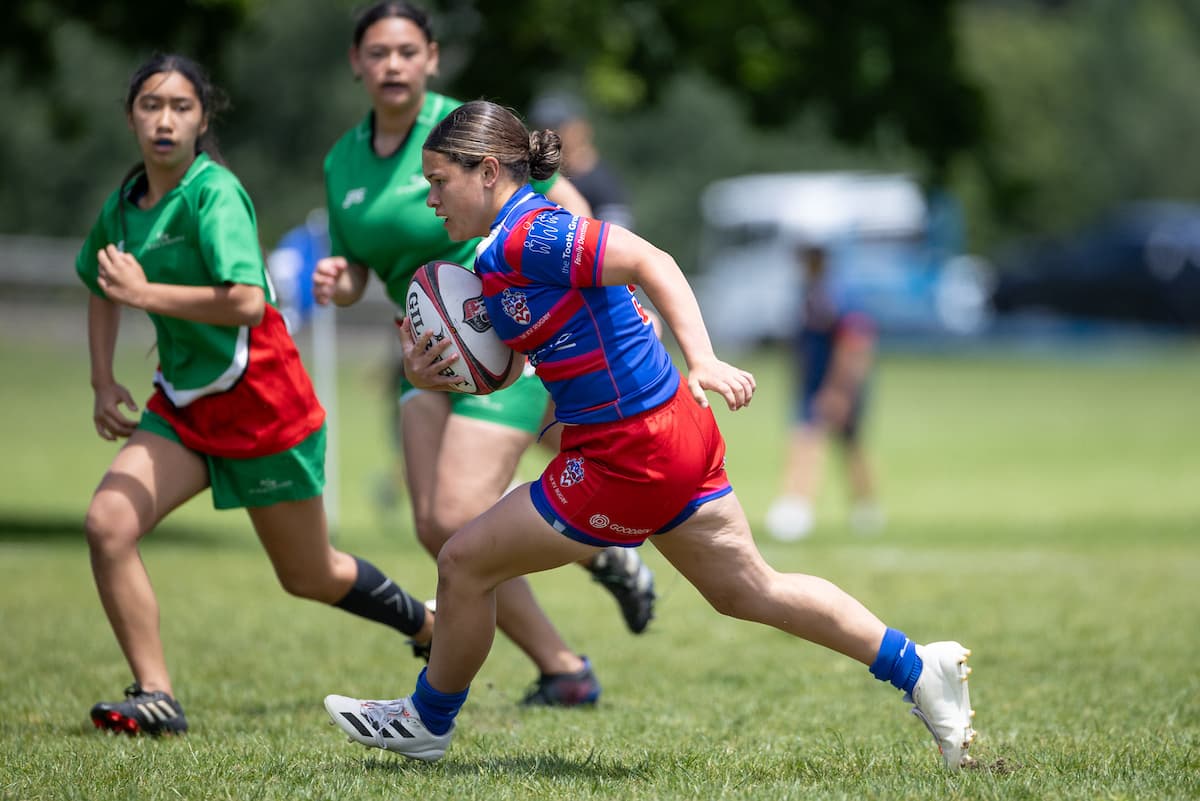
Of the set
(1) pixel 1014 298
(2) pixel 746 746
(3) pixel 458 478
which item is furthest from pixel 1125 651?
(1) pixel 1014 298

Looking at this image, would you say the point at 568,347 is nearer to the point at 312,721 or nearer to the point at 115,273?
the point at 115,273

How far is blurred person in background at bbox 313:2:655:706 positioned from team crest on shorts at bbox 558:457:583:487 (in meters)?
1.15

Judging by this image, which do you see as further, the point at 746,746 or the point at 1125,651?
the point at 1125,651

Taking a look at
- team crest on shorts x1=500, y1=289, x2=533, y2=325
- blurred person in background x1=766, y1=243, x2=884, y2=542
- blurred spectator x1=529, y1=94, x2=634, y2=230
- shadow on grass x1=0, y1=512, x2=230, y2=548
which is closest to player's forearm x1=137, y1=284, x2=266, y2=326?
team crest on shorts x1=500, y1=289, x2=533, y2=325

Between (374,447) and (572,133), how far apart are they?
464 inches

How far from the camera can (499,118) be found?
448 cm

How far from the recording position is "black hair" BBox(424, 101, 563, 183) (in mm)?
4402

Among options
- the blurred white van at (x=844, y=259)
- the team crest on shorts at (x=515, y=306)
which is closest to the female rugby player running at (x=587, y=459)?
the team crest on shorts at (x=515, y=306)

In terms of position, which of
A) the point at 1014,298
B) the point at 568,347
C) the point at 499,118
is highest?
the point at 499,118

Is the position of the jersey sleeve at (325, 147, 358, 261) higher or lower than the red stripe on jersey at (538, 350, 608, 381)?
higher

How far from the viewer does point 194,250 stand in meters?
5.25

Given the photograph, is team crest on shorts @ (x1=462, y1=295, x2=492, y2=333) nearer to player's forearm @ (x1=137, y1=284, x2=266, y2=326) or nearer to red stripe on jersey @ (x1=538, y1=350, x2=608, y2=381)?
red stripe on jersey @ (x1=538, y1=350, x2=608, y2=381)

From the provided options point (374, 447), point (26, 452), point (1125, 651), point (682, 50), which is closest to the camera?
point (1125, 651)

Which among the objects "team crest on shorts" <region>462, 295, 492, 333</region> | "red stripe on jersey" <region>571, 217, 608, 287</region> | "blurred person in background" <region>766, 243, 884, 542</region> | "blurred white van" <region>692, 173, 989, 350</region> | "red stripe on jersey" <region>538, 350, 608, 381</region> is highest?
"red stripe on jersey" <region>571, 217, 608, 287</region>
